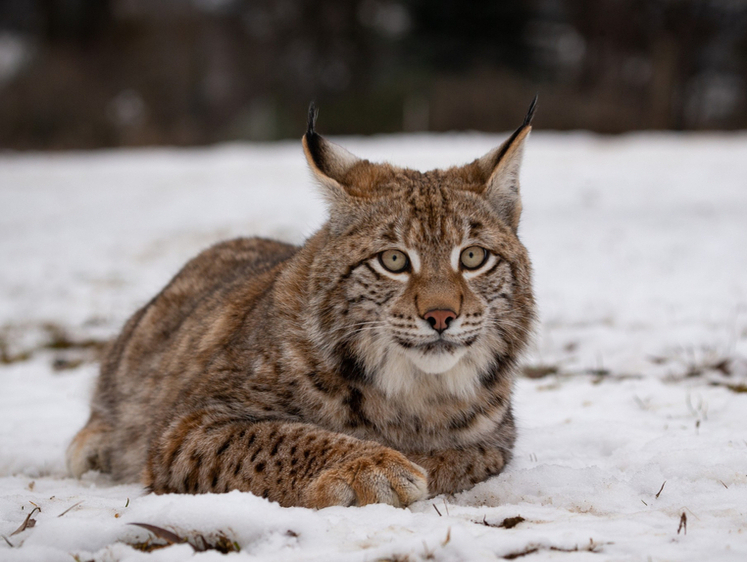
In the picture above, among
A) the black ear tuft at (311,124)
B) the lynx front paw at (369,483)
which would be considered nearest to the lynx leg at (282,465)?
the lynx front paw at (369,483)

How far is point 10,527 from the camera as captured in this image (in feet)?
7.78

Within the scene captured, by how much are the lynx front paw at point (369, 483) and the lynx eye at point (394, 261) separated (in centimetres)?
76

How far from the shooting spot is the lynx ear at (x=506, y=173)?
3186 mm

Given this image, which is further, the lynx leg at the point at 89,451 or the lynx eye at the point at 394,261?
the lynx leg at the point at 89,451

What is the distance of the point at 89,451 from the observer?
3.84 m

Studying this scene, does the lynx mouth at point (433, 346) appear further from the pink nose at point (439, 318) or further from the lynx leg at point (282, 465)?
the lynx leg at point (282, 465)

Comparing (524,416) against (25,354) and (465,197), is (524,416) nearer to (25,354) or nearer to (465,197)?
(465,197)

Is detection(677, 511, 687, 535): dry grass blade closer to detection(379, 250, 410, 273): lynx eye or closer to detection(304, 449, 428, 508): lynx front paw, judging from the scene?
detection(304, 449, 428, 508): lynx front paw

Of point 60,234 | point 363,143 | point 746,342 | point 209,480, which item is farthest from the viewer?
point 363,143

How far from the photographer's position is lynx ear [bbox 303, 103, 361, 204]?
3.12 meters

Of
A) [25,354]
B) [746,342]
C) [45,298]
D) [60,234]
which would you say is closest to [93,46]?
[60,234]

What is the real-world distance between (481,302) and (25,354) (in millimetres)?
4540

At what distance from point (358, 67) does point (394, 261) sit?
24448 mm

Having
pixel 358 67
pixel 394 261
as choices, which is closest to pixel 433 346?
pixel 394 261
